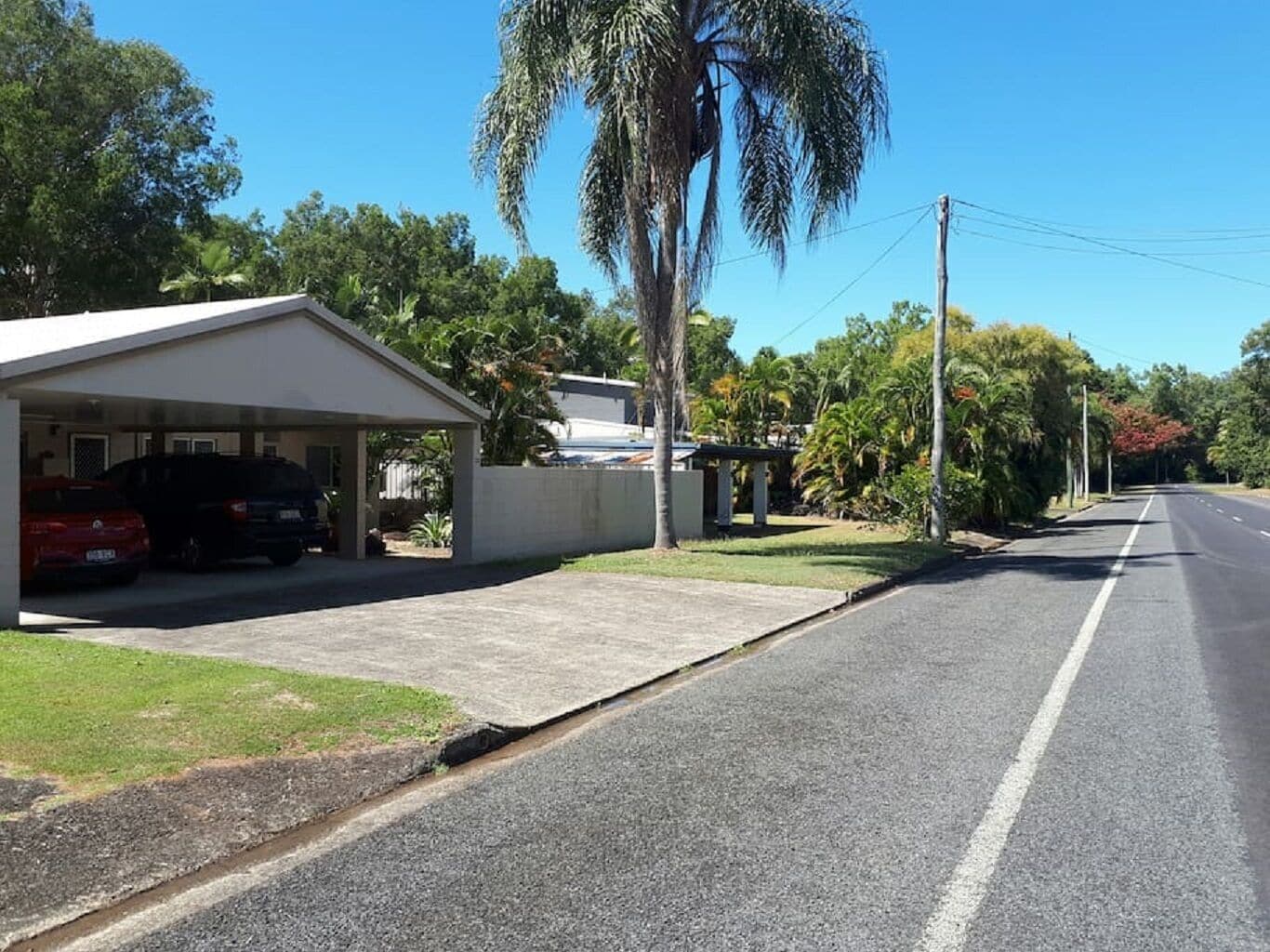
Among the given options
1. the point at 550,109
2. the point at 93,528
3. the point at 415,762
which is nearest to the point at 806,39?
the point at 550,109

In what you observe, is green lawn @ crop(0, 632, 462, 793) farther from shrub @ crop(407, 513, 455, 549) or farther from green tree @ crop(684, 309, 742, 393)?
green tree @ crop(684, 309, 742, 393)

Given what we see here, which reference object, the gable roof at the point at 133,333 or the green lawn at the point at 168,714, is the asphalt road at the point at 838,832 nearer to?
the green lawn at the point at 168,714

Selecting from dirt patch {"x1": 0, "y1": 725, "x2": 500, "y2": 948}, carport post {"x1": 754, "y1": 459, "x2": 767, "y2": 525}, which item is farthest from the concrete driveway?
carport post {"x1": 754, "y1": 459, "x2": 767, "y2": 525}

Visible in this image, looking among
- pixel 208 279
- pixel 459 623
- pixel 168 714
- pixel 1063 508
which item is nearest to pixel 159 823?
pixel 168 714

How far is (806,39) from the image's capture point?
58.1 ft

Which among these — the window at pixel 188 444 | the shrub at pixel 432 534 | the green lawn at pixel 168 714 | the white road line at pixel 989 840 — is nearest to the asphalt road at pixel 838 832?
the white road line at pixel 989 840

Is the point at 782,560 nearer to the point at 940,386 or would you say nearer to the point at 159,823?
the point at 940,386

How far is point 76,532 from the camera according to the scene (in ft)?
42.1

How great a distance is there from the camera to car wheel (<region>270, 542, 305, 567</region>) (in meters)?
16.6

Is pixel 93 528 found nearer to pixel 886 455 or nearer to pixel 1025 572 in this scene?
pixel 1025 572

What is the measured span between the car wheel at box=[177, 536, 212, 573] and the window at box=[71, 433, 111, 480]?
210 inches

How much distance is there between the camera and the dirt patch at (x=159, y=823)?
450 cm

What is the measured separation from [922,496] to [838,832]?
2093 centimetres

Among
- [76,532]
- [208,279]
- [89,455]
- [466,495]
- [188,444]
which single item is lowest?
[76,532]
